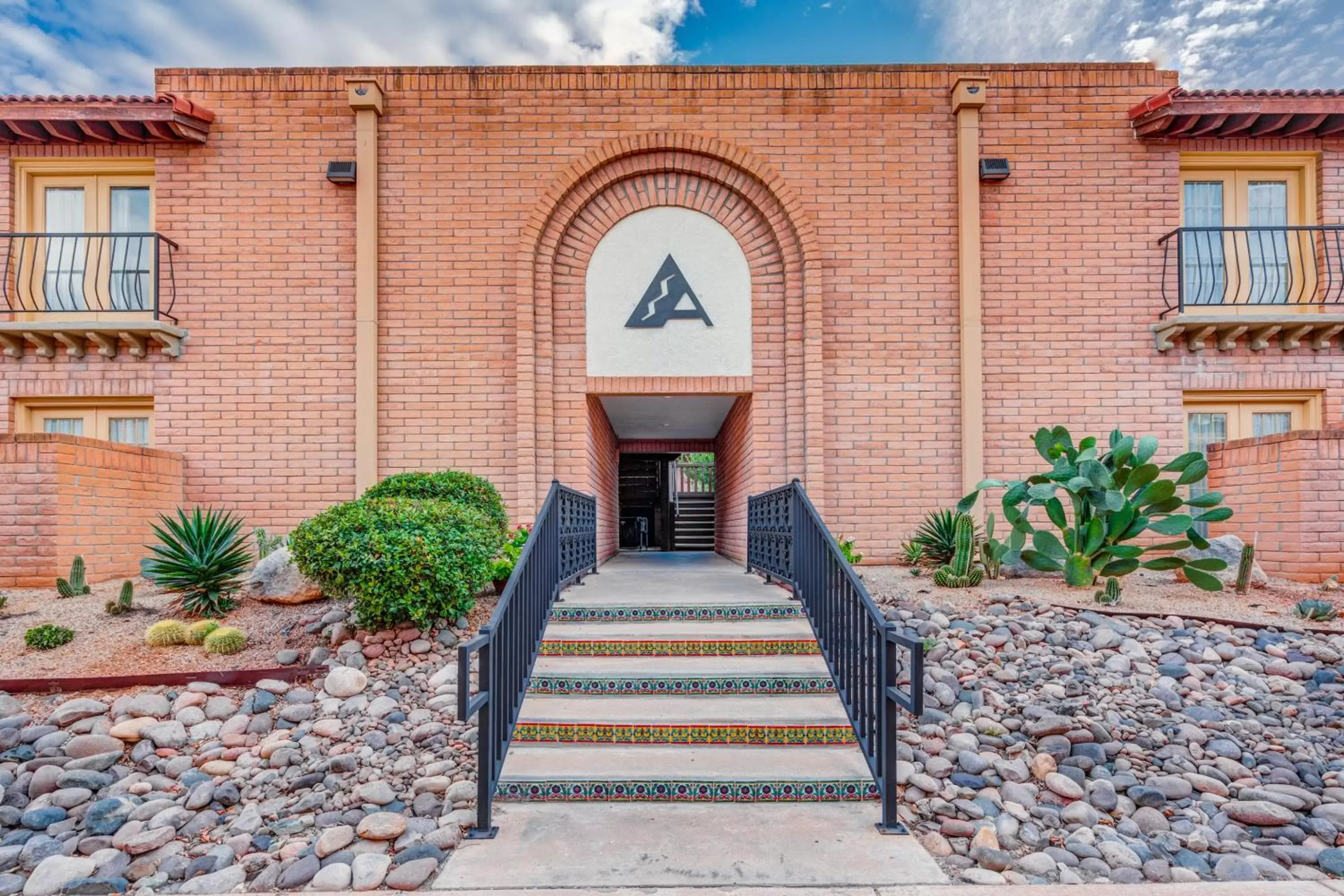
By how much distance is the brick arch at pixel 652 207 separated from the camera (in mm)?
8180

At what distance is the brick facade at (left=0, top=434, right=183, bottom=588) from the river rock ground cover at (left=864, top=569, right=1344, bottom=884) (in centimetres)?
675

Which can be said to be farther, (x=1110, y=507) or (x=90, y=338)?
(x=90, y=338)

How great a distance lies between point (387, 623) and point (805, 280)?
552cm

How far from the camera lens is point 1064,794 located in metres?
3.81

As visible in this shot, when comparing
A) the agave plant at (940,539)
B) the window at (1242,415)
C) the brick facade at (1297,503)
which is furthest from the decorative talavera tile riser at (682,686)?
the window at (1242,415)

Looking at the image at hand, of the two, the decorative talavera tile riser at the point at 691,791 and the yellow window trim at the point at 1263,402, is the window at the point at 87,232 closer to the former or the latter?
the decorative talavera tile riser at the point at 691,791

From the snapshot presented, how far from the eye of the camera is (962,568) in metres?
6.65

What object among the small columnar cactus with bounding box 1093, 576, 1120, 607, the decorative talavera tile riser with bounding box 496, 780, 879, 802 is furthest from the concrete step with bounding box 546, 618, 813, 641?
the small columnar cactus with bounding box 1093, 576, 1120, 607

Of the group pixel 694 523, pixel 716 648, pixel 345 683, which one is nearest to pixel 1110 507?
pixel 716 648

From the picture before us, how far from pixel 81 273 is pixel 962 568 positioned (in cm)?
1013

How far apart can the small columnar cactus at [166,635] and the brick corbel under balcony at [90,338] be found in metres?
4.11

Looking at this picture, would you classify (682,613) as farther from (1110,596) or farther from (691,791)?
(1110,596)

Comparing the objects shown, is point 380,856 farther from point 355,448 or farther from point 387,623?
point 355,448

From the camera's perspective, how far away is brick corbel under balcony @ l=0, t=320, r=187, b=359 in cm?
793
